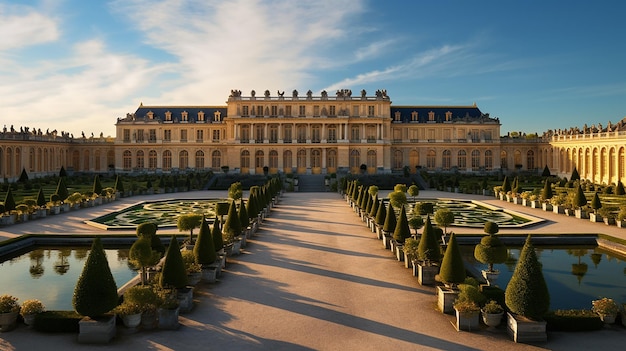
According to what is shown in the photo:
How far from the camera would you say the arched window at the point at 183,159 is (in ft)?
243

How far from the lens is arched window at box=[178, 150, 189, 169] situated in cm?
7394

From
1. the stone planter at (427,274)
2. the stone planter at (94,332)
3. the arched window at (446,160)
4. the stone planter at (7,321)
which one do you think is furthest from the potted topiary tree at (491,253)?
the arched window at (446,160)

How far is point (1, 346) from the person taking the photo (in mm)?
10820

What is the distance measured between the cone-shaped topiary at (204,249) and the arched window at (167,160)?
6012 centimetres

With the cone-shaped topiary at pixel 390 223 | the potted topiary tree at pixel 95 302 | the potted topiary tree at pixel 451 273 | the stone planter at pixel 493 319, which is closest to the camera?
the potted topiary tree at pixel 95 302

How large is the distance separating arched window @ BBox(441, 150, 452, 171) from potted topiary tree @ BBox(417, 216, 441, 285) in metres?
60.1

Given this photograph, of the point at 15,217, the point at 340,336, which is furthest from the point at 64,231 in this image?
the point at 340,336

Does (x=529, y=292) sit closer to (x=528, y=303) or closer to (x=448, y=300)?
(x=528, y=303)

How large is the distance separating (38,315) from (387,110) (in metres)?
61.9

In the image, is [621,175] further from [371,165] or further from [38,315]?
[38,315]

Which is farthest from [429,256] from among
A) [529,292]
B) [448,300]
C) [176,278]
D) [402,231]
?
[176,278]

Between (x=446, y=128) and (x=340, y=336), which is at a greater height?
(x=446, y=128)

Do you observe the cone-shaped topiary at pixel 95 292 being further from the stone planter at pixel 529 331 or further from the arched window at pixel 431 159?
the arched window at pixel 431 159

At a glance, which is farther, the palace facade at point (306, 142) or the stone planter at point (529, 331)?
the palace facade at point (306, 142)
